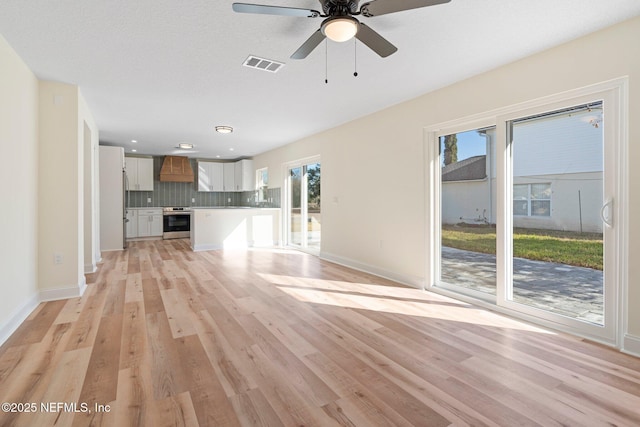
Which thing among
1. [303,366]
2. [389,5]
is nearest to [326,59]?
[389,5]

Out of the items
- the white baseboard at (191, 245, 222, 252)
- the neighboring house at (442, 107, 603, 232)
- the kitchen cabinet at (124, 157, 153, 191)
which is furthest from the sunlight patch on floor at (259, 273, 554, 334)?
the kitchen cabinet at (124, 157, 153, 191)

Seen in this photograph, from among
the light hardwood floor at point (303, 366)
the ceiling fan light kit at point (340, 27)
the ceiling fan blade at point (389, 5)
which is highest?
the ceiling fan blade at point (389, 5)

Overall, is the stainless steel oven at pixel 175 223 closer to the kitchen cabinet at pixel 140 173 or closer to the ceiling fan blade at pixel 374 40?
the kitchen cabinet at pixel 140 173

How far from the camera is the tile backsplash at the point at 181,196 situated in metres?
8.87

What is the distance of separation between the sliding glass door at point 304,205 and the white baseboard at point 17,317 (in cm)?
415

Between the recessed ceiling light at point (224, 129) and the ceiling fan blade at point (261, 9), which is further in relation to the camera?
the recessed ceiling light at point (224, 129)

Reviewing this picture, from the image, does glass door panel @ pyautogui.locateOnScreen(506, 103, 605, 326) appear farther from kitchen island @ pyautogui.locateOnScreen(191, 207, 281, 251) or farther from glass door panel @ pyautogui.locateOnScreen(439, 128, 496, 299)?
kitchen island @ pyautogui.locateOnScreen(191, 207, 281, 251)

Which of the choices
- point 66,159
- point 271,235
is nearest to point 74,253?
point 66,159

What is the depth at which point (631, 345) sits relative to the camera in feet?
7.34

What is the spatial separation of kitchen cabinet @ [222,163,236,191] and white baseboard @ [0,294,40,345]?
6.55 m

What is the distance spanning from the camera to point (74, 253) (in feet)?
11.6

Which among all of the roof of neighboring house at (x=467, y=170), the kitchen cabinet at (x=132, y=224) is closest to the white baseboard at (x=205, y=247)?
the kitchen cabinet at (x=132, y=224)

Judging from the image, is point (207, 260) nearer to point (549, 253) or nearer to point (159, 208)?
point (159, 208)

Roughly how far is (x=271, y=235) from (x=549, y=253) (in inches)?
225
